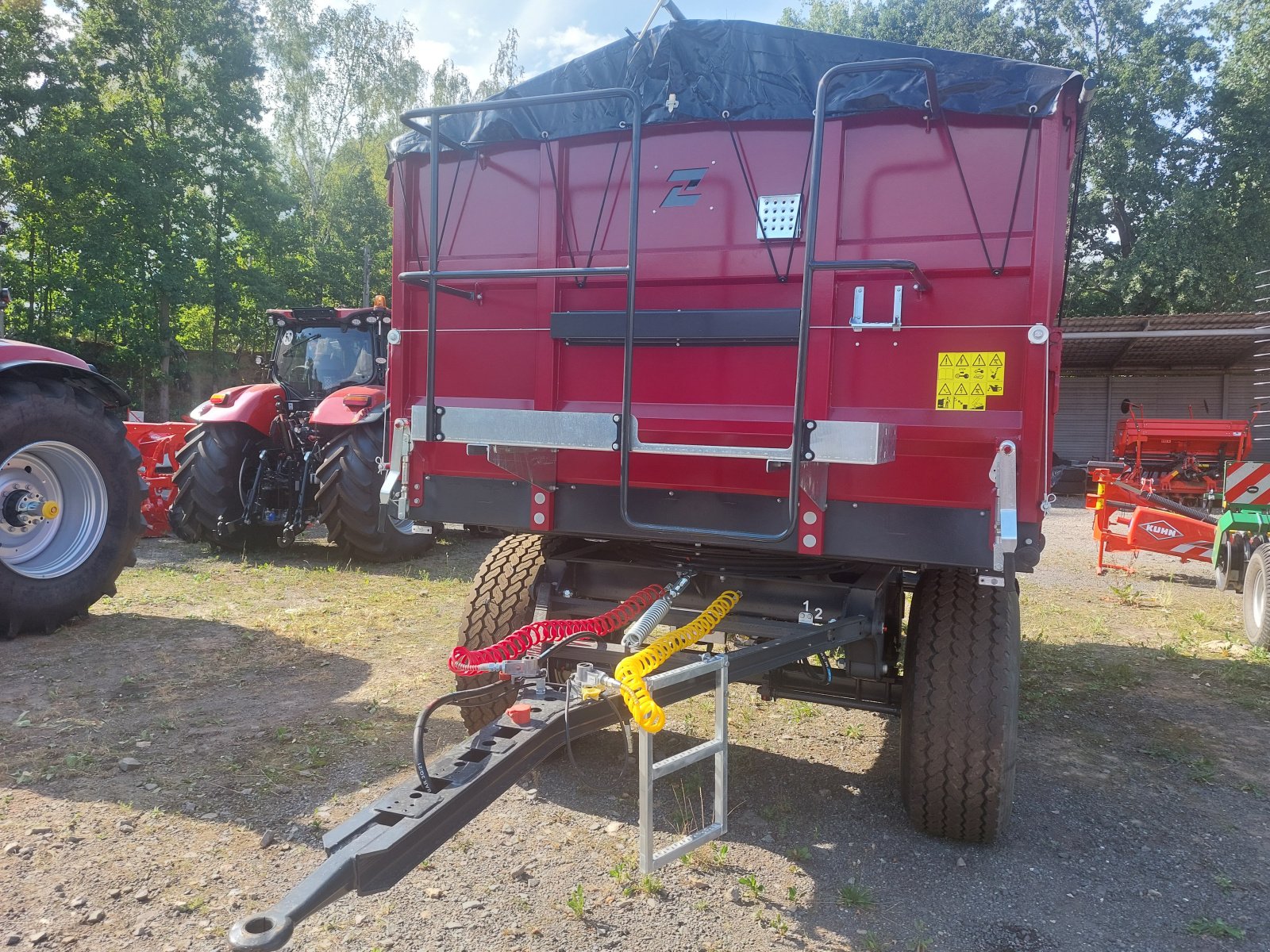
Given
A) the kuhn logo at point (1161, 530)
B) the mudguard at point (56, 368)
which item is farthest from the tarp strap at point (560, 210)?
the kuhn logo at point (1161, 530)

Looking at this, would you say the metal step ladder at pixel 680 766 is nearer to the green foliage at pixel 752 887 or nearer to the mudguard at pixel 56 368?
the green foliage at pixel 752 887

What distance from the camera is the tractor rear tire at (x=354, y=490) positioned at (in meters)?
6.80

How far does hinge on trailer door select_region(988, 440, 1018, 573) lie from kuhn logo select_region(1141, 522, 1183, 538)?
5744mm

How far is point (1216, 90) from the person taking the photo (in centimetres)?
2173

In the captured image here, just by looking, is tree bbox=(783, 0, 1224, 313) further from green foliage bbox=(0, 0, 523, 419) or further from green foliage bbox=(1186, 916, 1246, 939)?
green foliage bbox=(1186, 916, 1246, 939)

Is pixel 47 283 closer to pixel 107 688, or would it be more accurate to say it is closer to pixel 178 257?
pixel 178 257

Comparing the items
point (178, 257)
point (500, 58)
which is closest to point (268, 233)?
point (178, 257)

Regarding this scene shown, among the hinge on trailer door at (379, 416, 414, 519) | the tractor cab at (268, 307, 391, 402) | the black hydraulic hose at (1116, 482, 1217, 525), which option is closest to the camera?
the hinge on trailer door at (379, 416, 414, 519)

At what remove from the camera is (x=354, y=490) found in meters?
6.80

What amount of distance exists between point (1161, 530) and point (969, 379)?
5804 millimetres

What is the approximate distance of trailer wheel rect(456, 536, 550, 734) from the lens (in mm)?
3453

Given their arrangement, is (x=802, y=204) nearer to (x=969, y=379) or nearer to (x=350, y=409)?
(x=969, y=379)

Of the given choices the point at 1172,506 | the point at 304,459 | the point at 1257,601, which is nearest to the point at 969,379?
the point at 1257,601

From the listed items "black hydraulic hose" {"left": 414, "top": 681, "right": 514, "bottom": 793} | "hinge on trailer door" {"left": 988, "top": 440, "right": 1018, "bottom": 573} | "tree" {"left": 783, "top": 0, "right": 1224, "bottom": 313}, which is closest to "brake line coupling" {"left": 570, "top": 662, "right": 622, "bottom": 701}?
"black hydraulic hose" {"left": 414, "top": 681, "right": 514, "bottom": 793}
